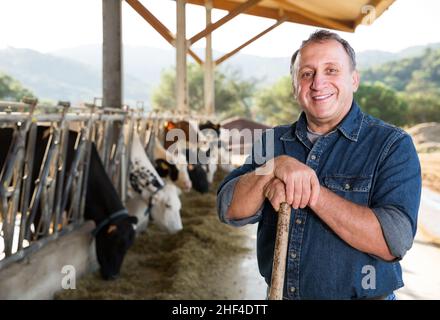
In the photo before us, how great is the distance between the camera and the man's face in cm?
134

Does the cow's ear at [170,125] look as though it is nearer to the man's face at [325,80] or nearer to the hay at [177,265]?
the hay at [177,265]

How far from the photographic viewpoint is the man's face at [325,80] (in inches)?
52.6

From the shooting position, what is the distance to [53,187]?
143 inches

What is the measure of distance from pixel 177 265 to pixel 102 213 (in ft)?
2.67

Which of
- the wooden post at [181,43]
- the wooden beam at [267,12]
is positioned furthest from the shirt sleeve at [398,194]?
the wooden beam at [267,12]

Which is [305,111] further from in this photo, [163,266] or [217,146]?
[217,146]

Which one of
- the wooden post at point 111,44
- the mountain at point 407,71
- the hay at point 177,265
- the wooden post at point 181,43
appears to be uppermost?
the mountain at point 407,71

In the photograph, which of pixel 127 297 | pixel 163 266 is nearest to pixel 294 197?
pixel 127 297

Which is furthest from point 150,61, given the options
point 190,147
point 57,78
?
point 190,147

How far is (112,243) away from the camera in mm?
3818

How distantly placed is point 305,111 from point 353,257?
0.44 m

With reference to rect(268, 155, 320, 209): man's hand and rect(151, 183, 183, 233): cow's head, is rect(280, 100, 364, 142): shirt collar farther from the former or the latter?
rect(151, 183, 183, 233): cow's head

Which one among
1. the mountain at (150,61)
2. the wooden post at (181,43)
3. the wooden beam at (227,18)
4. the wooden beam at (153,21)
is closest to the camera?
the wooden beam at (153,21)

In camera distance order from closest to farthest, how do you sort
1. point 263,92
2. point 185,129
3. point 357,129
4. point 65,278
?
point 357,129, point 65,278, point 185,129, point 263,92
